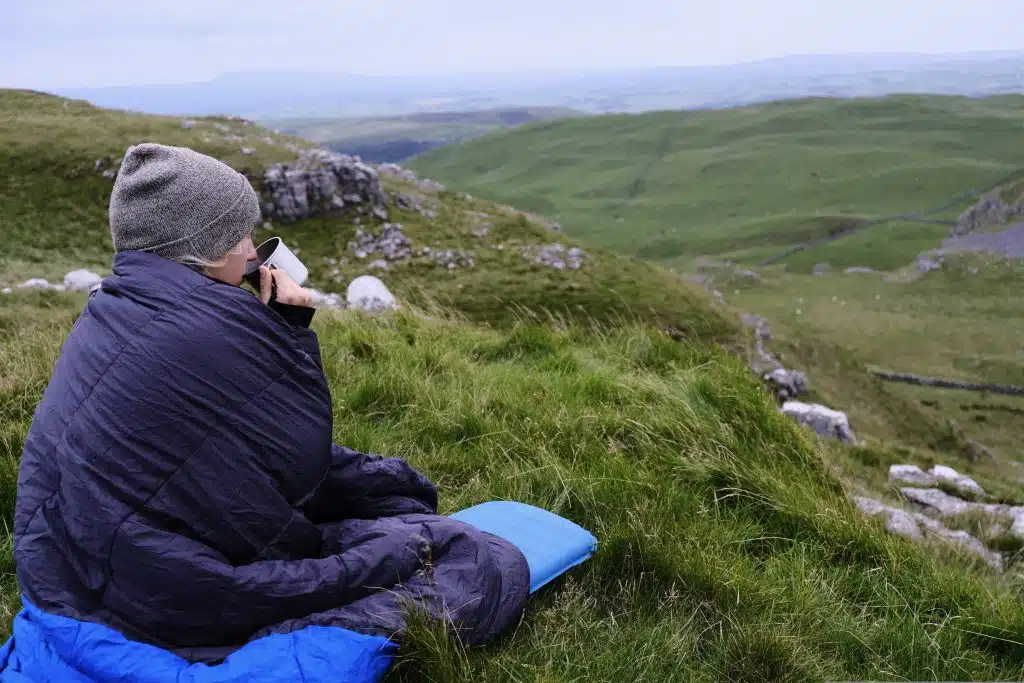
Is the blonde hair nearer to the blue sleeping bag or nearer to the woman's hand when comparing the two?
the woman's hand

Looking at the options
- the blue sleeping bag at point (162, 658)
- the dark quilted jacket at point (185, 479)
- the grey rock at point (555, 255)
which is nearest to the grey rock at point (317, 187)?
the grey rock at point (555, 255)

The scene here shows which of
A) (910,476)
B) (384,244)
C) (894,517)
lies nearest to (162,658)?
(894,517)

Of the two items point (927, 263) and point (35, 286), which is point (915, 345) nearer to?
point (927, 263)

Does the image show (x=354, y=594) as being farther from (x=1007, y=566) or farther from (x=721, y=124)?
(x=721, y=124)

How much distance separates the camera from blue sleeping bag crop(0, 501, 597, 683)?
9.04 feet

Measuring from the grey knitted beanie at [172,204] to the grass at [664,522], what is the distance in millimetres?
1943

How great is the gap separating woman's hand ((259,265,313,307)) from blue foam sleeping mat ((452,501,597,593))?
168 centimetres

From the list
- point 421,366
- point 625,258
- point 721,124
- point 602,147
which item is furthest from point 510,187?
point 421,366

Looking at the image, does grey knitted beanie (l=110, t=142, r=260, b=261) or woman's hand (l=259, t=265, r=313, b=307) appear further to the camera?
woman's hand (l=259, t=265, r=313, b=307)

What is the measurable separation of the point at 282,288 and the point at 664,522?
259 cm

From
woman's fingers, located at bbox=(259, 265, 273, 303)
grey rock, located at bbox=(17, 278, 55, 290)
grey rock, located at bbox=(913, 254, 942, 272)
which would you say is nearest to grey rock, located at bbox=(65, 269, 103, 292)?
grey rock, located at bbox=(17, 278, 55, 290)

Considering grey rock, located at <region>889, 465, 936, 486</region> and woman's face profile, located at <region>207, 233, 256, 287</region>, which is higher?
woman's face profile, located at <region>207, 233, 256, 287</region>

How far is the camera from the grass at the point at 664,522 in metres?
3.47

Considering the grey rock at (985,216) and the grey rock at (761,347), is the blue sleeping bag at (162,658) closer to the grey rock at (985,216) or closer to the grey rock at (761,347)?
the grey rock at (761,347)
